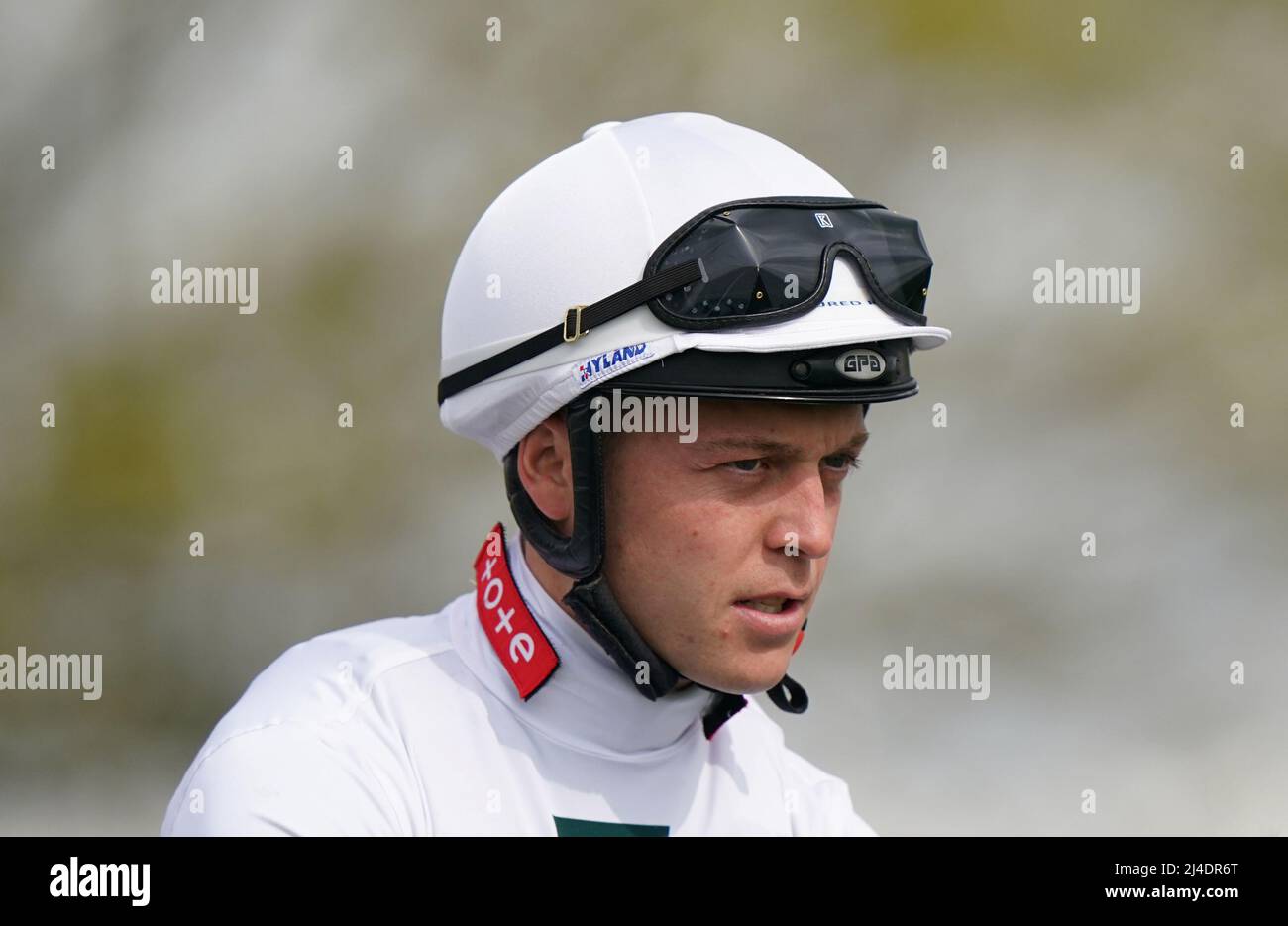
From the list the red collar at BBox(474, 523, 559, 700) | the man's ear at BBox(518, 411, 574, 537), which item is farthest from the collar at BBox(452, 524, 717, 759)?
the man's ear at BBox(518, 411, 574, 537)

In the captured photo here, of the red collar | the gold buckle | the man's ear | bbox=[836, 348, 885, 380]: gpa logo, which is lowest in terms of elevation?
the red collar

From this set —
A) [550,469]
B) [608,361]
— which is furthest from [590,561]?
[608,361]

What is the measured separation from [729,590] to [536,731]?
0.37 m

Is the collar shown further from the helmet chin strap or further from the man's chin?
the man's chin

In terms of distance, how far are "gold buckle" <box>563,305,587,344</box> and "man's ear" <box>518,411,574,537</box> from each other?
0.12 meters

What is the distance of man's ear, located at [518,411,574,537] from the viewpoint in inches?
78.9

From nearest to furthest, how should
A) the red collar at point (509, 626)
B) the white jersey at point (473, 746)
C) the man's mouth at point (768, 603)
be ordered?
1. the white jersey at point (473, 746)
2. the man's mouth at point (768, 603)
3. the red collar at point (509, 626)

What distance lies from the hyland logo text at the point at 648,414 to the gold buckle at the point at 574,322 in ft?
0.28

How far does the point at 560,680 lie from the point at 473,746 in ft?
0.51

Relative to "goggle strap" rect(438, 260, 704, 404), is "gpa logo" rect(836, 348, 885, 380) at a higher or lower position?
lower

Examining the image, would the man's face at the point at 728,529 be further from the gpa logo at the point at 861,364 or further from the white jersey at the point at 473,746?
the white jersey at the point at 473,746

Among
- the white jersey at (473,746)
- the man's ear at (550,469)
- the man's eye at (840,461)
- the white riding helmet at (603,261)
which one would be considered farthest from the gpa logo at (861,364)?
the white jersey at (473,746)

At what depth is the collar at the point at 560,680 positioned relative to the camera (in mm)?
2039

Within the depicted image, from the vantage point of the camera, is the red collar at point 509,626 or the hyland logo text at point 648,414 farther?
the red collar at point 509,626
